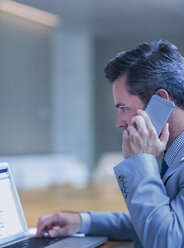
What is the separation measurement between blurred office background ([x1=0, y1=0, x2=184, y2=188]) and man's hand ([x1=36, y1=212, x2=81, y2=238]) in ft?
11.4

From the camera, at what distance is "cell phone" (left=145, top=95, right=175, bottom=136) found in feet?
4.34

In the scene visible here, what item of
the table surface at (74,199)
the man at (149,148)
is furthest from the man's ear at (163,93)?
the table surface at (74,199)

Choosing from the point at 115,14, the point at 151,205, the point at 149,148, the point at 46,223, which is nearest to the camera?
the point at 151,205

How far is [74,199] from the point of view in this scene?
17.4 ft

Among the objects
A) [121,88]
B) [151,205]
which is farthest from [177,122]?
[151,205]

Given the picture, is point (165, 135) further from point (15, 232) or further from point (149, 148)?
point (15, 232)

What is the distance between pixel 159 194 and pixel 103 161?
4064 mm

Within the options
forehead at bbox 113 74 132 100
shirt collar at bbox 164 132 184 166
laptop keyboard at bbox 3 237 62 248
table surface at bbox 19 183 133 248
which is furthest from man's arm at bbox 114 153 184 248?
table surface at bbox 19 183 133 248

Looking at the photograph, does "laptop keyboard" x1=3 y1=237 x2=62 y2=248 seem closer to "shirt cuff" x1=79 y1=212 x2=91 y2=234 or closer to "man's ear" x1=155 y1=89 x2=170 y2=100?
"shirt cuff" x1=79 y1=212 x2=91 y2=234

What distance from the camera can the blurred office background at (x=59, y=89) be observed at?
5.16 metres

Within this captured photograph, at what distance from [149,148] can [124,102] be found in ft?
0.64

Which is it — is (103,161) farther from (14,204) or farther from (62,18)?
(14,204)

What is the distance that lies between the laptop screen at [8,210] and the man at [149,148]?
0.10 metres

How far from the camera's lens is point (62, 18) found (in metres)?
5.32
